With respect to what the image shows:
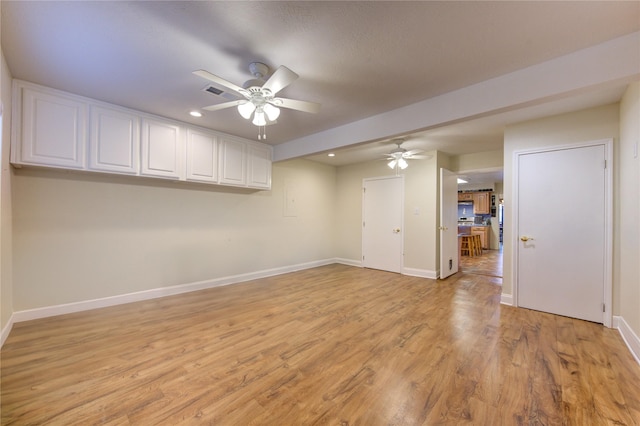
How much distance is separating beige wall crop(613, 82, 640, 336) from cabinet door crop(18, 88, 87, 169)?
18.6 ft

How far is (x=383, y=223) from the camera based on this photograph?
18.7ft

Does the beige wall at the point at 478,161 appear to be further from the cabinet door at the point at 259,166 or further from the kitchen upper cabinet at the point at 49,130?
the kitchen upper cabinet at the point at 49,130

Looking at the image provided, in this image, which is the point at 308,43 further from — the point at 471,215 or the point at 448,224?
the point at 471,215

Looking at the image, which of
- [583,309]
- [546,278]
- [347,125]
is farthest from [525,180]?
[347,125]

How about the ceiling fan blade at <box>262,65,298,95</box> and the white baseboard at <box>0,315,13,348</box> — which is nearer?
the ceiling fan blade at <box>262,65,298,95</box>

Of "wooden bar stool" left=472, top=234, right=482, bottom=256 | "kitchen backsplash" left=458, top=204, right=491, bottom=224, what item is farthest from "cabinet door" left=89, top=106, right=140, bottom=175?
"kitchen backsplash" left=458, top=204, right=491, bottom=224

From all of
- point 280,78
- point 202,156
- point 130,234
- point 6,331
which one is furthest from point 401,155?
point 6,331

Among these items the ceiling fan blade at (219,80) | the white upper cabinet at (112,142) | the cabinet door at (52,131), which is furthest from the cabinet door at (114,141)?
the ceiling fan blade at (219,80)

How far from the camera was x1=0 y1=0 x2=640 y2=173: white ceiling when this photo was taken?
1.65m

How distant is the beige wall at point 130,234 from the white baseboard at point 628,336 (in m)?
4.82

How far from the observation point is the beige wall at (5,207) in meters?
2.28

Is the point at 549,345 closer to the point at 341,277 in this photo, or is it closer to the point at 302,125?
the point at 341,277

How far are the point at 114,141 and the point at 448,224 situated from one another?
573 cm

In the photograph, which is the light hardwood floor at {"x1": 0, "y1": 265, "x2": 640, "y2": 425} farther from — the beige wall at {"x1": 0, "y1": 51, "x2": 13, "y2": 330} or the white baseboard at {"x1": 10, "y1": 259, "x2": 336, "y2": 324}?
the beige wall at {"x1": 0, "y1": 51, "x2": 13, "y2": 330}
